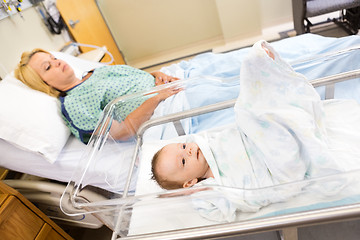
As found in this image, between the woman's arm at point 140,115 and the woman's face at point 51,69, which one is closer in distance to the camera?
the woman's arm at point 140,115

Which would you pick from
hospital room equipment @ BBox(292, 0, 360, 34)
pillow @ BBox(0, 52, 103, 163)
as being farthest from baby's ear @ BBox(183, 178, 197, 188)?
hospital room equipment @ BBox(292, 0, 360, 34)

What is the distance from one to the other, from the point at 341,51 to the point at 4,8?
2.21 meters

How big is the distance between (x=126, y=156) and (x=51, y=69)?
0.87 metres

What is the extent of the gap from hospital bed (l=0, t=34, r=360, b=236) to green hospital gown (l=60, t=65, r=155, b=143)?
3.1 inches

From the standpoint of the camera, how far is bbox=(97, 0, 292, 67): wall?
128 inches

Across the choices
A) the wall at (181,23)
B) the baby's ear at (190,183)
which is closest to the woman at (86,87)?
the baby's ear at (190,183)

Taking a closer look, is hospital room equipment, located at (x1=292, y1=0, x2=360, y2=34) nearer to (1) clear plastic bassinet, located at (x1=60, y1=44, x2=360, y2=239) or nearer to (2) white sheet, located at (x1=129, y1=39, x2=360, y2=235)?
(1) clear plastic bassinet, located at (x1=60, y1=44, x2=360, y2=239)

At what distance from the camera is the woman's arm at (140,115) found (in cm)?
131

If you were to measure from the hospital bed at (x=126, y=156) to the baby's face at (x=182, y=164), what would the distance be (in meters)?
0.12

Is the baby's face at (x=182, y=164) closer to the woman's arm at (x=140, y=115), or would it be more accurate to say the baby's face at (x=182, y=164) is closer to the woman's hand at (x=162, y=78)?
the woman's arm at (x=140, y=115)

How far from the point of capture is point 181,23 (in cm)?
350

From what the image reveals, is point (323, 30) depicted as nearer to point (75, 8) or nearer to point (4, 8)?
point (75, 8)

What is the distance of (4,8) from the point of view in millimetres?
1954

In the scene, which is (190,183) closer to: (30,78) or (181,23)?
(30,78)
